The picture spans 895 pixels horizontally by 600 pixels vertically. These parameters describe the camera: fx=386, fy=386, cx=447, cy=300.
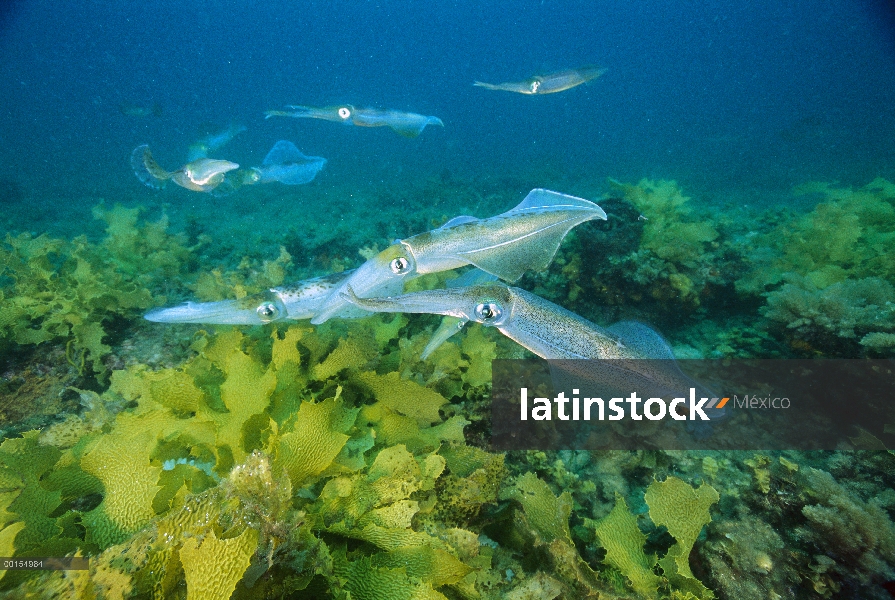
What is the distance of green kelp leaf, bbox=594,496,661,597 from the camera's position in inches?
76.1

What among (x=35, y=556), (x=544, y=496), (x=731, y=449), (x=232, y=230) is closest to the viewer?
(x=35, y=556)

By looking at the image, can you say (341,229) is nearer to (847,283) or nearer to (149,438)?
(149,438)

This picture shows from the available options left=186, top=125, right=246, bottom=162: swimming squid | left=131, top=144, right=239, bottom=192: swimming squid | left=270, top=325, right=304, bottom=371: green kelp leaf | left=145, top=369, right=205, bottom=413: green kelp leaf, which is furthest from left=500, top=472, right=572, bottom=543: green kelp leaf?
left=186, top=125, right=246, bottom=162: swimming squid

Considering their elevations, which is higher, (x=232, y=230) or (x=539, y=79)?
(x=539, y=79)

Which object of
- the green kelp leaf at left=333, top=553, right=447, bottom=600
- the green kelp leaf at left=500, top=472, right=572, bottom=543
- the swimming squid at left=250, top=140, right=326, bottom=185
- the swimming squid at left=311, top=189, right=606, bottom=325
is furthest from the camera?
the swimming squid at left=250, top=140, right=326, bottom=185

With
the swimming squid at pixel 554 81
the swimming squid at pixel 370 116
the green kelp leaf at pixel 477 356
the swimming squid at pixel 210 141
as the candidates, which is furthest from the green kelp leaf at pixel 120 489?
the swimming squid at pixel 210 141

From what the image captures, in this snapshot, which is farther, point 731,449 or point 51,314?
point 51,314

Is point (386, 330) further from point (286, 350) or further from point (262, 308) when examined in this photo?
point (262, 308)

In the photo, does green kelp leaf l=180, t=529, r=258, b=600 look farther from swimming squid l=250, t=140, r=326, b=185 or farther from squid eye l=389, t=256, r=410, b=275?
swimming squid l=250, t=140, r=326, b=185

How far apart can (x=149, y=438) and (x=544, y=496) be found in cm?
231

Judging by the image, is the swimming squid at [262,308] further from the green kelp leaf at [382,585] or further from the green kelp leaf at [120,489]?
the green kelp leaf at [382,585]

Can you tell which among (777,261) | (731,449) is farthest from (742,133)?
(731,449)

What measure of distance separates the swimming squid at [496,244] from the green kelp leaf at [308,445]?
2.13ft

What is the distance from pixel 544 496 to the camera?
2203 mm
